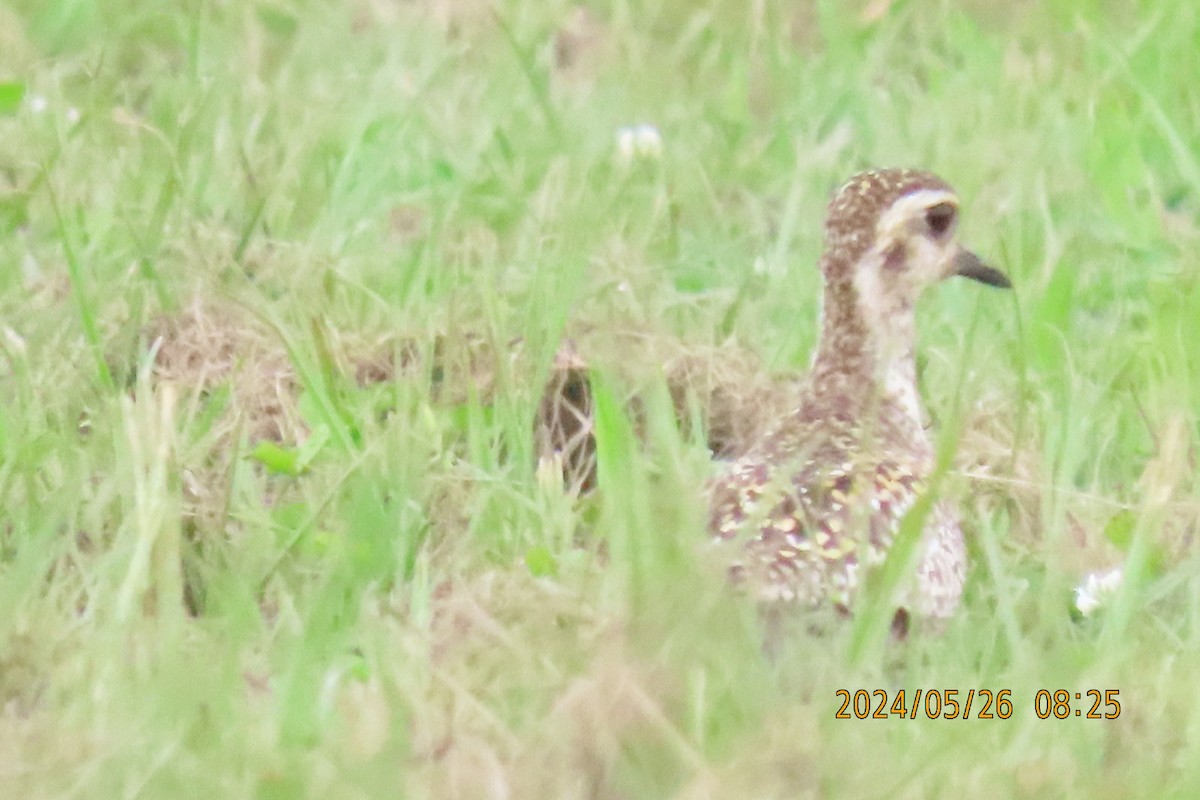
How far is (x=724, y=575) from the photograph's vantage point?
351cm

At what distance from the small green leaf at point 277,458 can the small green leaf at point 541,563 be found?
690mm

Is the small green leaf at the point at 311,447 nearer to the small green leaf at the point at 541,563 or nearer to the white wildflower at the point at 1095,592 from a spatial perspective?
the small green leaf at the point at 541,563

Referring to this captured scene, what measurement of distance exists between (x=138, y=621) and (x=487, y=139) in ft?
10.8

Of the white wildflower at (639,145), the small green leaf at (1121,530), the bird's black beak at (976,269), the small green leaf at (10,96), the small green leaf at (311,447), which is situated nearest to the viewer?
the small green leaf at (1121,530)

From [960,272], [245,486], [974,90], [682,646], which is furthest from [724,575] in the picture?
[974,90]

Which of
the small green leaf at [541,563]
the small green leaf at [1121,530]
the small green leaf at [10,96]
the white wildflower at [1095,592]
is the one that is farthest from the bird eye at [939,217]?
the small green leaf at [10,96]

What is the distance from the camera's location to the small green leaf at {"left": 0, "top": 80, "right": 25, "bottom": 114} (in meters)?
6.97

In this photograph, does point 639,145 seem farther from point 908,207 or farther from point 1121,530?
point 1121,530

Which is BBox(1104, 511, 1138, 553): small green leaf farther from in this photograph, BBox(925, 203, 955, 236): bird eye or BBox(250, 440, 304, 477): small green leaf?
BBox(250, 440, 304, 477): small green leaf

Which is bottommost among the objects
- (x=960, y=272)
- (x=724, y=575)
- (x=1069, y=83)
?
(x=724, y=575)

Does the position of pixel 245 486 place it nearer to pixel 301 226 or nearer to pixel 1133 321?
pixel 301 226

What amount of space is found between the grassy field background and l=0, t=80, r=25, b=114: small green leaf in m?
0.11

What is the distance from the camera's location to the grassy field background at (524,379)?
344cm

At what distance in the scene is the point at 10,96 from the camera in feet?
23.0
